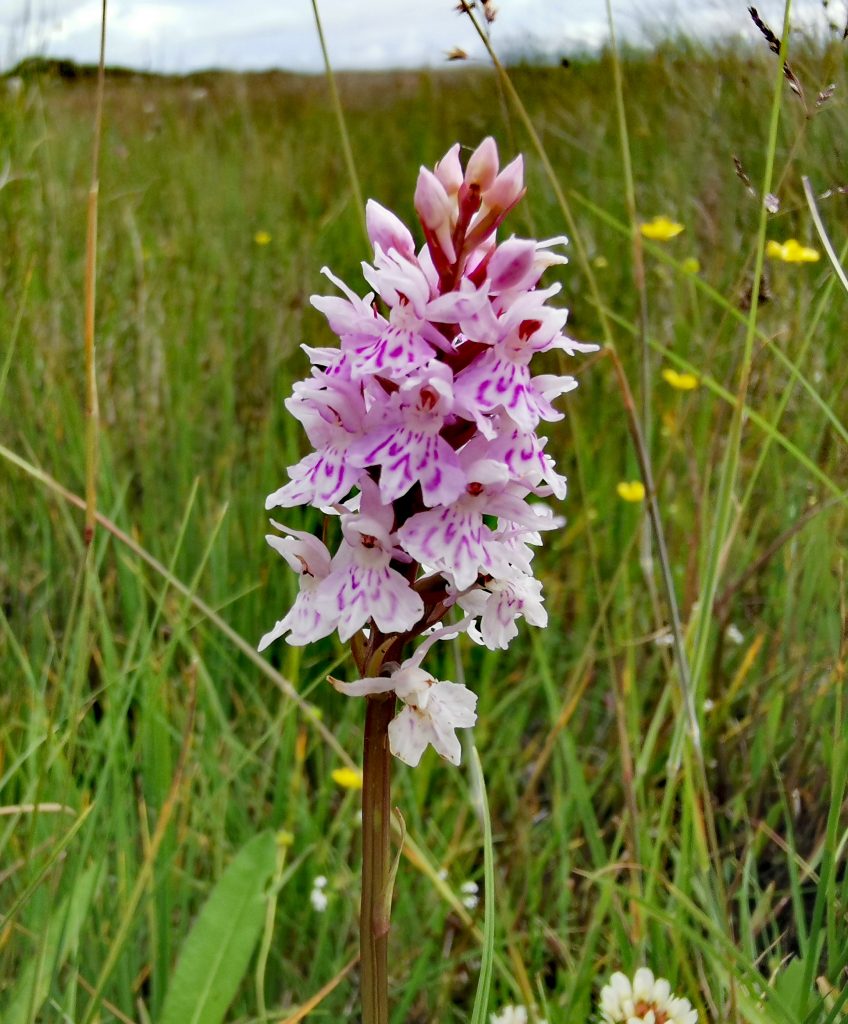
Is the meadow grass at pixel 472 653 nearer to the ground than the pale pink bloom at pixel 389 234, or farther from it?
nearer to the ground

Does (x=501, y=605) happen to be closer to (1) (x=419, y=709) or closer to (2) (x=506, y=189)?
(1) (x=419, y=709)

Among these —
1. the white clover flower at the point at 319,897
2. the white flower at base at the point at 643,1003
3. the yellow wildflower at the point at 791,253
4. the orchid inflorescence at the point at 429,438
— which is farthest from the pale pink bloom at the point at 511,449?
the yellow wildflower at the point at 791,253

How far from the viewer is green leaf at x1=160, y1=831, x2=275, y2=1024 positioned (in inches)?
32.6

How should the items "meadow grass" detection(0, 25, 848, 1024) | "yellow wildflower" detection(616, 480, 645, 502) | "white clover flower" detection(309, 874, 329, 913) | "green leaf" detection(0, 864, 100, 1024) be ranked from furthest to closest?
"yellow wildflower" detection(616, 480, 645, 502), "white clover flower" detection(309, 874, 329, 913), "meadow grass" detection(0, 25, 848, 1024), "green leaf" detection(0, 864, 100, 1024)

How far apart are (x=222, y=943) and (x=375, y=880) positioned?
38 cm

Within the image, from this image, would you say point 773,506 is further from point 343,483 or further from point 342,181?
point 342,181

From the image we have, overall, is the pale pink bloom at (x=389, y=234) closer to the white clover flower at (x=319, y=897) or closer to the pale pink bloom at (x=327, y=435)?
the pale pink bloom at (x=327, y=435)

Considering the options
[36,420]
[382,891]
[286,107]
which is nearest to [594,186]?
[36,420]

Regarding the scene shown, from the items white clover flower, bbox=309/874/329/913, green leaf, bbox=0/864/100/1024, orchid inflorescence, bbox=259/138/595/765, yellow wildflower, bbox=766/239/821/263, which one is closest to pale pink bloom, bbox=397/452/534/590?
orchid inflorescence, bbox=259/138/595/765

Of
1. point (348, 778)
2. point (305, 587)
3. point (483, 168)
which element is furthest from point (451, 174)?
point (348, 778)

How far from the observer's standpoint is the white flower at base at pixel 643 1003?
78 centimetres

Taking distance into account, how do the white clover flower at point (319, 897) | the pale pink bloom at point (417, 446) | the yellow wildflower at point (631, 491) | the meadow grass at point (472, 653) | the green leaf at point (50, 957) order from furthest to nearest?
the yellow wildflower at point (631, 491)
the white clover flower at point (319, 897)
the meadow grass at point (472, 653)
the green leaf at point (50, 957)
the pale pink bloom at point (417, 446)

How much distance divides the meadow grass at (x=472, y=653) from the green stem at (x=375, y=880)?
0.66 feet

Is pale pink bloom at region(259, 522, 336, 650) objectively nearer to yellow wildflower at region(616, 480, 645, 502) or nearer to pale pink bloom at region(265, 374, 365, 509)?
pale pink bloom at region(265, 374, 365, 509)
